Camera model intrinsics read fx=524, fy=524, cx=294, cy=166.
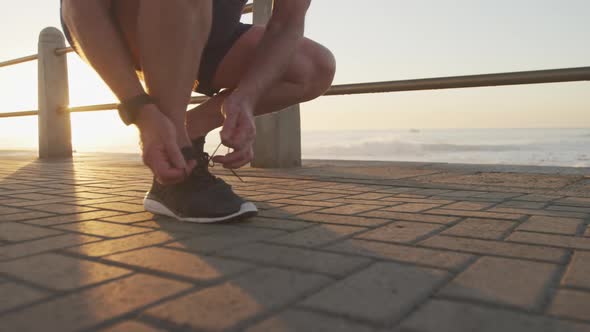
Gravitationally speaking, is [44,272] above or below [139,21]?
below

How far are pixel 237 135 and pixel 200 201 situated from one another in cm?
22

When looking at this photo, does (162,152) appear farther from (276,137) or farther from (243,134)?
(276,137)

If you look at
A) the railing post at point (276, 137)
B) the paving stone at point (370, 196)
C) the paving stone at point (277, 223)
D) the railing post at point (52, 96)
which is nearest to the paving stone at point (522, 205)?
the paving stone at point (370, 196)

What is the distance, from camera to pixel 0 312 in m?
0.79

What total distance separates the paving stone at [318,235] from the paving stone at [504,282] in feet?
1.15

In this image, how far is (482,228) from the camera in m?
1.38

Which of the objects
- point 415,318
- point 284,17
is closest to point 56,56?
point 284,17

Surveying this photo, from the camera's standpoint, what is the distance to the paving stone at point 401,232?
1257mm

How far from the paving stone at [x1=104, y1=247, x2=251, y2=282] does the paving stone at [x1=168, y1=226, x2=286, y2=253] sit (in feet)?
0.18

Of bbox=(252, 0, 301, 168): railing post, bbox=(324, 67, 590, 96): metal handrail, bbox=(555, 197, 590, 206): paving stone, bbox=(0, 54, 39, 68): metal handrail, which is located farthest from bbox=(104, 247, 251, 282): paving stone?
bbox=(0, 54, 39, 68): metal handrail

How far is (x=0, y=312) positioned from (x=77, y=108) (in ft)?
13.5

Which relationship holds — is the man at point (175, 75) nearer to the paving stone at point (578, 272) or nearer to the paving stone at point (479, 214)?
the paving stone at point (479, 214)

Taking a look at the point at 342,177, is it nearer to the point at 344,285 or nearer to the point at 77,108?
the point at 344,285

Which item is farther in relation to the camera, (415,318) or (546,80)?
(546,80)
